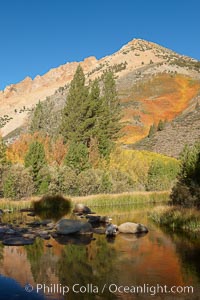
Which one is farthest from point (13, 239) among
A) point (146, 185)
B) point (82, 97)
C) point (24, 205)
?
point (82, 97)

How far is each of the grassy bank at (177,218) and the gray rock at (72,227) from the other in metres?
5.65

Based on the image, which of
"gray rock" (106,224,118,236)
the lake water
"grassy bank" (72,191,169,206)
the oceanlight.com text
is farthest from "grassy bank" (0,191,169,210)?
the oceanlight.com text

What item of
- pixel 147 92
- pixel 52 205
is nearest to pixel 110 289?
pixel 52 205

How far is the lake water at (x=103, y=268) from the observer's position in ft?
37.2

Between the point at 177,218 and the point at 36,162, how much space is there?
2052 cm

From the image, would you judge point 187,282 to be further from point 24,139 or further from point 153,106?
point 153,106

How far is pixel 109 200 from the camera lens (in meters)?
35.9

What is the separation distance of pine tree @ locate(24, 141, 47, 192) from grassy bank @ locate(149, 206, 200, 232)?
16.1 metres

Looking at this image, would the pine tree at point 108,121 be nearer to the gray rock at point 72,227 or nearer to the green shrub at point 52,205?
the green shrub at point 52,205

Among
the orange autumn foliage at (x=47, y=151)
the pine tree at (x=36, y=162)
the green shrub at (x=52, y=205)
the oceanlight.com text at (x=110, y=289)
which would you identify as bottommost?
the oceanlight.com text at (x=110, y=289)

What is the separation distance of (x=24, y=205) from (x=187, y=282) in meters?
21.9

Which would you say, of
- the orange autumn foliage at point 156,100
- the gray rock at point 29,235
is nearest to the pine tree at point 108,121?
the orange autumn foliage at point 156,100

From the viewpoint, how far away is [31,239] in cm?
1888

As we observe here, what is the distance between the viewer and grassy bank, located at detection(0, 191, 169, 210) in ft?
104
